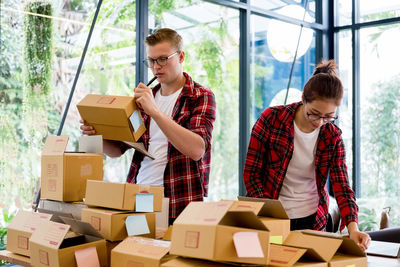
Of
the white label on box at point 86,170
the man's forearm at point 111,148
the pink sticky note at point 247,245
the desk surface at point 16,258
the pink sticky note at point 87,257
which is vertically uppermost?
the man's forearm at point 111,148

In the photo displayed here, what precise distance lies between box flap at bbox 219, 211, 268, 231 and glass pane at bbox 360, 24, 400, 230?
4.07 metres

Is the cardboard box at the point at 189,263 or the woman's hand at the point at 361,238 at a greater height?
the cardboard box at the point at 189,263

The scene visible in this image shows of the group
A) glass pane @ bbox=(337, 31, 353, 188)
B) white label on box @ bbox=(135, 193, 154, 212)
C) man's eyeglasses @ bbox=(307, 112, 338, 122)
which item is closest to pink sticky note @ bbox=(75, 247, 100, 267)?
white label on box @ bbox=(135, 193, 154, 212)

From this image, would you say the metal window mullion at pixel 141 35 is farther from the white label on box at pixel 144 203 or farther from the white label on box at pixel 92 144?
the white label on box at pixel 144 203

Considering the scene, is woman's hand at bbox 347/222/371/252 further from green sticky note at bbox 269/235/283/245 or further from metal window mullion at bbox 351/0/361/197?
metal window mullion at bbox 351/0/361/197

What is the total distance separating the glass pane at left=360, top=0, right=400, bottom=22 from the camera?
5090 mm

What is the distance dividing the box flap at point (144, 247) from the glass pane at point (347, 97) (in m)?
4.12

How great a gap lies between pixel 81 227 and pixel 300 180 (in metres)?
0.94

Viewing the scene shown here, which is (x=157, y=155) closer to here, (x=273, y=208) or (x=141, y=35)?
(x=273, y=208)

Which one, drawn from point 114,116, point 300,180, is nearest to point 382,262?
point 300,180

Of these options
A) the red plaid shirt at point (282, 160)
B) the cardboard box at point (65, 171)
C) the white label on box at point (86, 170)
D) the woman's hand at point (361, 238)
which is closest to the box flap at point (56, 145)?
the cardboard box at point (65, 171)

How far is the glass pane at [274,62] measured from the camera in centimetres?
471

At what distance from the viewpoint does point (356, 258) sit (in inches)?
59.2

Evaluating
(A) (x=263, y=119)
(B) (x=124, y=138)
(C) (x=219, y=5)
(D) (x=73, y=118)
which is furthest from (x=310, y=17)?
(B) (x=124, y=138)
